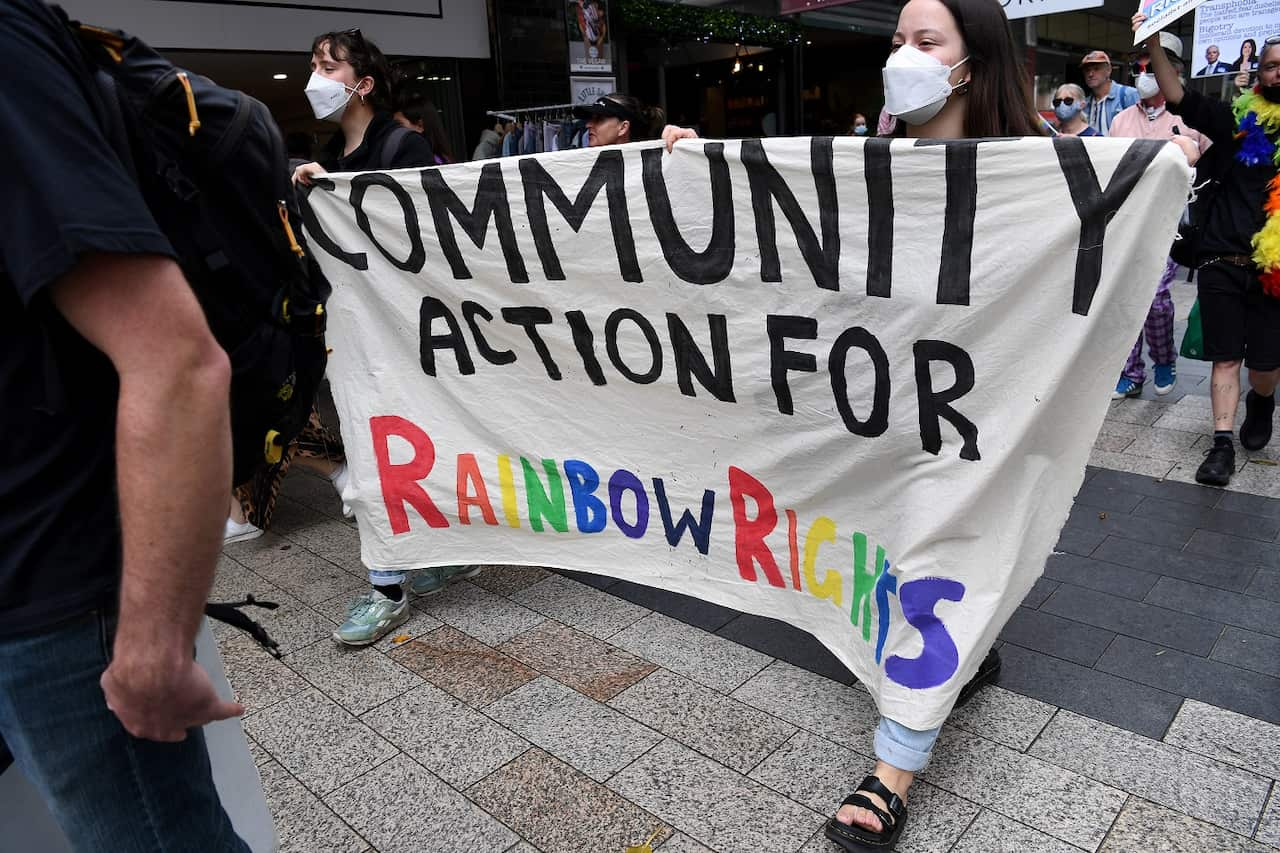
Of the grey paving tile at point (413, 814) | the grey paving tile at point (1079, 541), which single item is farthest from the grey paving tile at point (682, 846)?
the grey paving tile at point (1079, 541)

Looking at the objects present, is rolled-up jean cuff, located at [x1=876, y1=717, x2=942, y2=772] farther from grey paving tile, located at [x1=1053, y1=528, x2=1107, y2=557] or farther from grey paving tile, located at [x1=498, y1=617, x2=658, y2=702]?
grey paving tile, located at [x1=1053, y1=528, x2=1107, y2=557]

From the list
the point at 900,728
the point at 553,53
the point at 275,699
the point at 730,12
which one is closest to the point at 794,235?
the point at 900,728

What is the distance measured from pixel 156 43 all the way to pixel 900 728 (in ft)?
24.1

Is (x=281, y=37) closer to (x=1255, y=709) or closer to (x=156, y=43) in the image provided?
(x=156, y=43)

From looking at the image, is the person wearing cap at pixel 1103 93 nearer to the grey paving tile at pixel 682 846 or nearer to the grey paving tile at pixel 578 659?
the grey paving tile at pixel 578 659

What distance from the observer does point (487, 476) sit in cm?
317

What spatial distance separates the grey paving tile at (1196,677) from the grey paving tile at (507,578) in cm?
198

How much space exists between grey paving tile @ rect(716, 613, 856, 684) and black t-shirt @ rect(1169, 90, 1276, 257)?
9.11ft

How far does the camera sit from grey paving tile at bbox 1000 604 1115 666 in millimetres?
2949

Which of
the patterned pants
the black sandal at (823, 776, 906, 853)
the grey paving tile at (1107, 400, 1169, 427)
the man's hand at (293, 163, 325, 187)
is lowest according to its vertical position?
the grey paving tile at (1107, 400, 1169, 427)

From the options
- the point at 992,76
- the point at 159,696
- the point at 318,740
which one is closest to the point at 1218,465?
the point at 992,76

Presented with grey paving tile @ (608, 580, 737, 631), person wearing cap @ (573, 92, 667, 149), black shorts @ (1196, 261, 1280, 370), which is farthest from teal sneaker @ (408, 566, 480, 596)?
black shorts @ (1196, 261, 1280, 370)

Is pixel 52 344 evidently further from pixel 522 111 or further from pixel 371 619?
pixel 522 111

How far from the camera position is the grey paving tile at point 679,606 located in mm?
3279
